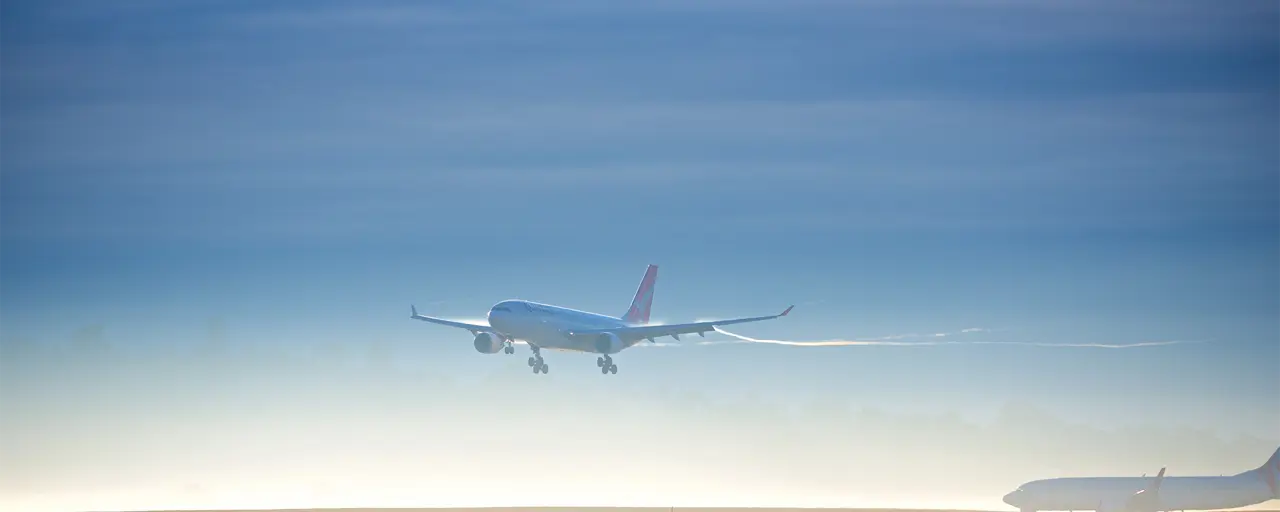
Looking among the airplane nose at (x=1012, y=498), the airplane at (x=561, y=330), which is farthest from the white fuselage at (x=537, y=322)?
the airplane nose at (x=1012, y=498)

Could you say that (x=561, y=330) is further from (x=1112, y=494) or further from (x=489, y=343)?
(x=1112, y=494)

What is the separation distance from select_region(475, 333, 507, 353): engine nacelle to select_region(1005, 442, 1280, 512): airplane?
249 feet

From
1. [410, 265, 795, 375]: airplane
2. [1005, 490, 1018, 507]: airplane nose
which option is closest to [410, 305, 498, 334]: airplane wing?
[410, 265, 795, 375]: airplane

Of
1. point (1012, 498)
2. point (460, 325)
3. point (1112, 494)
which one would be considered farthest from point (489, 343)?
point (1112, 494)

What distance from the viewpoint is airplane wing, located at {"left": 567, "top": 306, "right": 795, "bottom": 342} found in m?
168

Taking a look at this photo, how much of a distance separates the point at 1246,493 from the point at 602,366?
309ft

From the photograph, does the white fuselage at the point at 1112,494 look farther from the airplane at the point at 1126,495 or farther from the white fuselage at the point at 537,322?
the white fuselage at the point at 537,322

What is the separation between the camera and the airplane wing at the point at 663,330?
16812 centimetres

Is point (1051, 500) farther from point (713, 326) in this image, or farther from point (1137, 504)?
point (713, 326)

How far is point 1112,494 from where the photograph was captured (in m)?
195

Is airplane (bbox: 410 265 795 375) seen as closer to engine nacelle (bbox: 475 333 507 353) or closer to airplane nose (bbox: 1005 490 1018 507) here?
engine nacelle (bbox: 475 333 507 353)

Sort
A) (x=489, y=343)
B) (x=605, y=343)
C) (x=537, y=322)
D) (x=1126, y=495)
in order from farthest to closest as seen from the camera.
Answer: (x=1126, y=495)
(x=489, y=343)
(x=605, y=343)
(x=537, y=322)

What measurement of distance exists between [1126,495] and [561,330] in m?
83.9

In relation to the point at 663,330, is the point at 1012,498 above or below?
below
